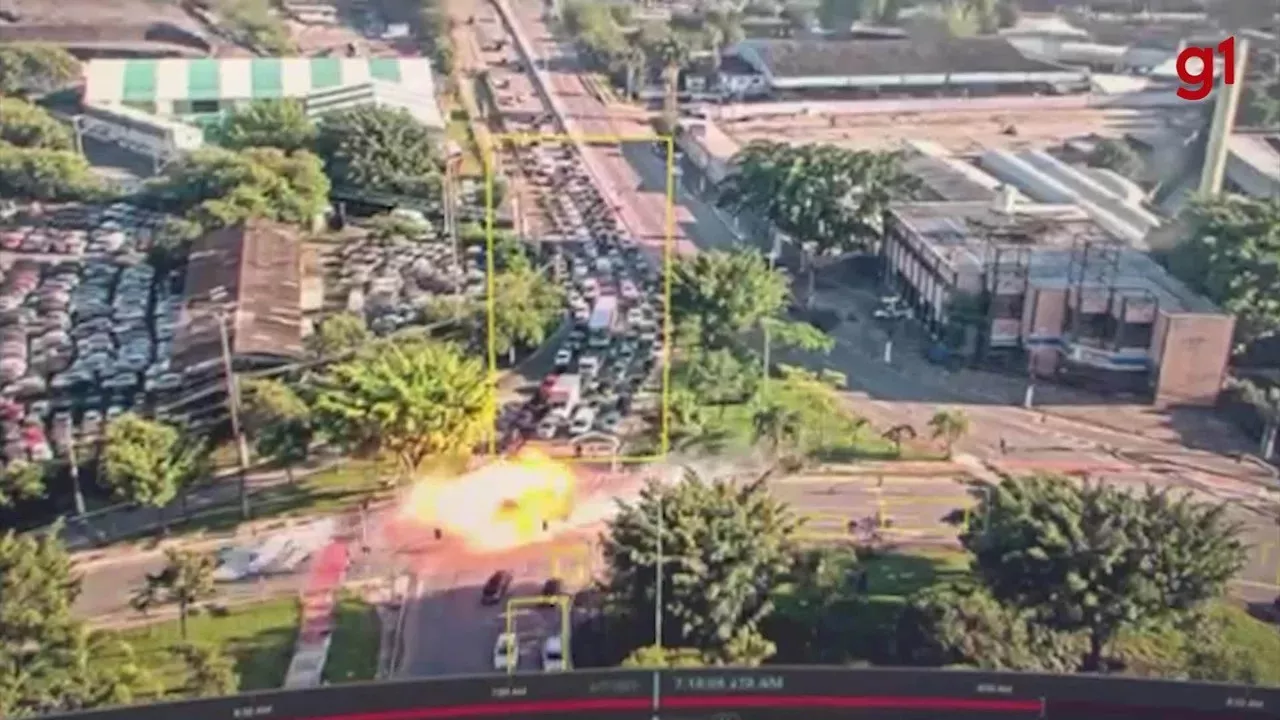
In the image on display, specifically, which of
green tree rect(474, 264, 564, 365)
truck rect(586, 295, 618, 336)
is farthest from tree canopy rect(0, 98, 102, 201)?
truck rect(586, 295, 618, 336)

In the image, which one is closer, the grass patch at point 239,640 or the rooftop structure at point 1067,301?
the grass patch at point 239,640

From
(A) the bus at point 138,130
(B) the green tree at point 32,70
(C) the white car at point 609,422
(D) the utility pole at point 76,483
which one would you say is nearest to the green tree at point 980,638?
(C) the white car at point 609,422

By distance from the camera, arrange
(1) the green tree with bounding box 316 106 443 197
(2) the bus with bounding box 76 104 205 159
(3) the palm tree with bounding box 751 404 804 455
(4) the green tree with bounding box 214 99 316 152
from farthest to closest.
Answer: (2) the bus with bounding box 76 104 205 159 < (4) the green tree with bounding box 214 99 316 152 < (1) the green tree with bounding box 316 106 443 197 < (3) the palm tree with bounding box 751 404 804 455

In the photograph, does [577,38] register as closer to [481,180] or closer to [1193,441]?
[481,180]

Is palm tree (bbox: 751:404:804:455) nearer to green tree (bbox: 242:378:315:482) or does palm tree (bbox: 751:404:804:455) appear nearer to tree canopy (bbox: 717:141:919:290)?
green tree (bbox: 242:378:315:482)

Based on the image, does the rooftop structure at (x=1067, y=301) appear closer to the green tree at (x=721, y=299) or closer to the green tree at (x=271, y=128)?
the green tree at (x=721, y=299)

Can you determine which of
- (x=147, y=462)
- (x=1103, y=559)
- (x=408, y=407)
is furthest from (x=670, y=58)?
(x=1103, y=559)

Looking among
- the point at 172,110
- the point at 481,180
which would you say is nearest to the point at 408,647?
the point at 481,180
